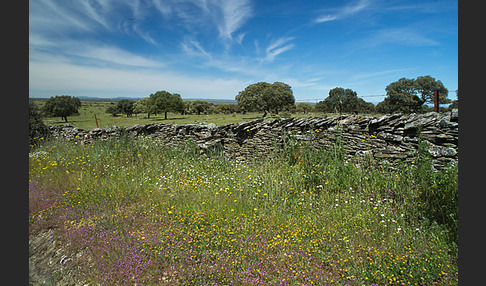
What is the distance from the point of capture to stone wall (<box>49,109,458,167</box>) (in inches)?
195

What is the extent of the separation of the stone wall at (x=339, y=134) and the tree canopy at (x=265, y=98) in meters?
30.8

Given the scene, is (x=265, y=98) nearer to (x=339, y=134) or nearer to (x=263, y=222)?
(x=339, y=134)

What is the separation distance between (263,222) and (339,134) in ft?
12.1

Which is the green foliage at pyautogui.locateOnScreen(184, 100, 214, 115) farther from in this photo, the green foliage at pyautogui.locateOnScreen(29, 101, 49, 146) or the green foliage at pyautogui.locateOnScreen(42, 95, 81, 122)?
the green foliage at pyautogui.locateOnScreen(29, 101, 49, 146)

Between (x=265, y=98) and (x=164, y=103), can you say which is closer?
(x=265, y=98)

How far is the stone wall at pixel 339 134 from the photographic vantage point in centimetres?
496

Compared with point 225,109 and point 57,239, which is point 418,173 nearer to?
point 57,239

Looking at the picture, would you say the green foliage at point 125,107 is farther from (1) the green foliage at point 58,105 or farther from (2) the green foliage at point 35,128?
(2) the green foliage at point 35,128

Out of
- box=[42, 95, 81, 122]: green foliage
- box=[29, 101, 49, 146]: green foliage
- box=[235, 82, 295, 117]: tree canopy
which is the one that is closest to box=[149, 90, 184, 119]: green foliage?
box=[42, 95, 81, 122]: green foliage

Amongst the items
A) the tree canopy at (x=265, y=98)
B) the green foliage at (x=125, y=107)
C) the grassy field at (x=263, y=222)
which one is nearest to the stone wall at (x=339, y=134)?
the grassy field at (x=263, y=222)

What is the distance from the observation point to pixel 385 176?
5.00 metres

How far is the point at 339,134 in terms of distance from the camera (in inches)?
241

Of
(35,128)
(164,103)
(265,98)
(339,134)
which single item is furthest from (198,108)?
(339,134)

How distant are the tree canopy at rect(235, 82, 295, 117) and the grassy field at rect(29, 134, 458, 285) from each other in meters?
33.7
